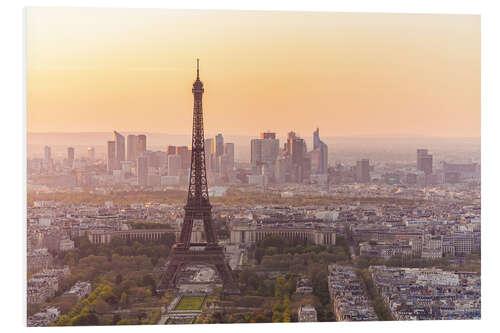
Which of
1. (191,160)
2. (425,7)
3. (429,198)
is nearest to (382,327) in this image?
(429,198)

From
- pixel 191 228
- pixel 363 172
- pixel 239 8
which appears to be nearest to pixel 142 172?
pixel 191 228

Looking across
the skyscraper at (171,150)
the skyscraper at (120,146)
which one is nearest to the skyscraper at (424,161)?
the skyscraper at (171,150)

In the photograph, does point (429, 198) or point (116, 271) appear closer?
point (116, 271)

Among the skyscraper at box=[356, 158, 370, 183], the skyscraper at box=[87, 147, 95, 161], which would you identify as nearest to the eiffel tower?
the skyscraper at box=[87, 147, 95, 161]

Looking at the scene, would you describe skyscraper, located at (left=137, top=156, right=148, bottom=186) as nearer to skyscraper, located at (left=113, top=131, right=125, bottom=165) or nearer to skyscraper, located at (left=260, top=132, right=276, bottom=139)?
skyscraper, located at (left=113, top=131, right=125, bottom=165)

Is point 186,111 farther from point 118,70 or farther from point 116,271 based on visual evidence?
point 116,271

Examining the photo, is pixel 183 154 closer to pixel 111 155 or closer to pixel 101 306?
pixel 111 155

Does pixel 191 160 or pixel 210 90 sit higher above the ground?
pixel 210 90
